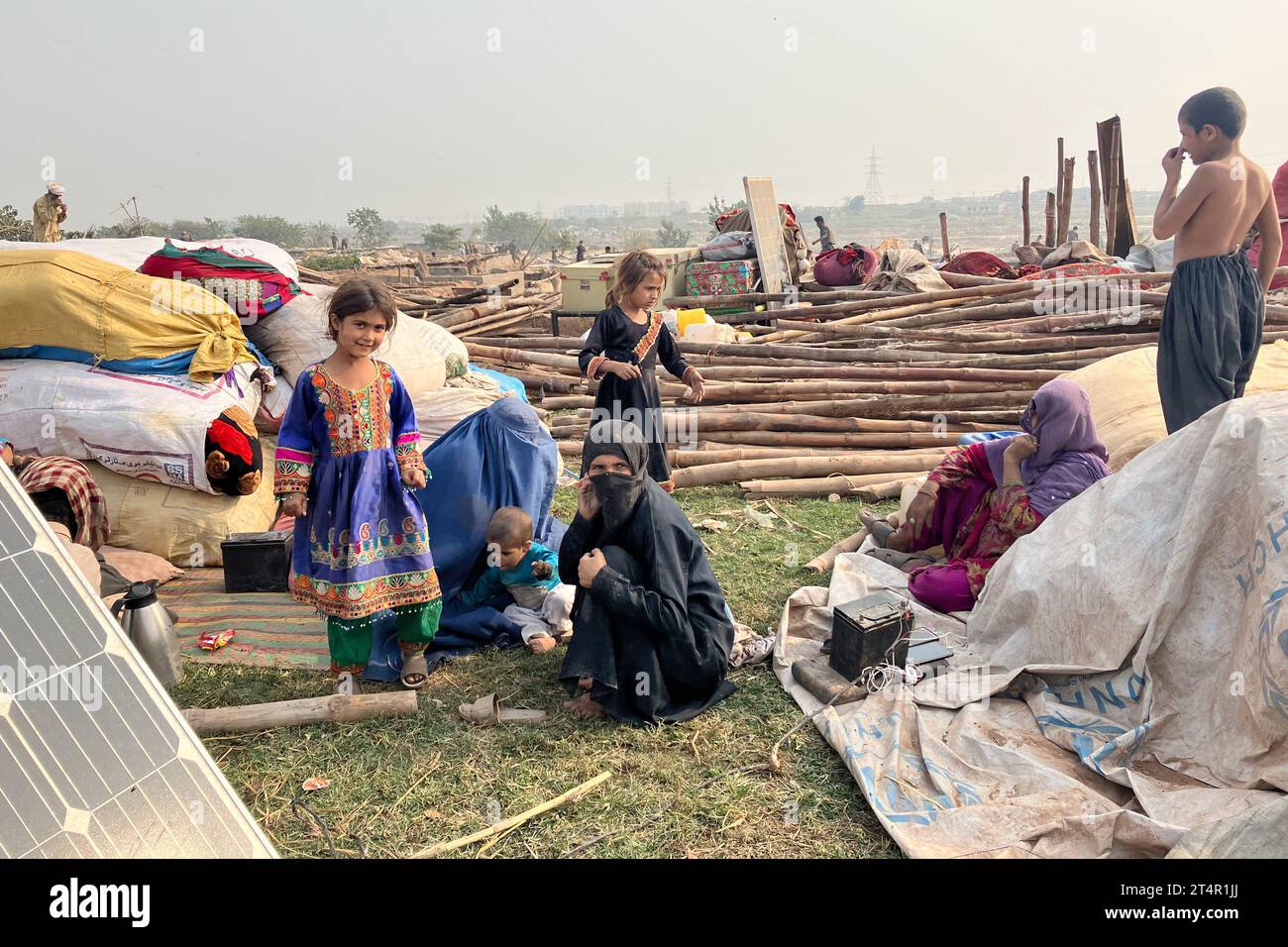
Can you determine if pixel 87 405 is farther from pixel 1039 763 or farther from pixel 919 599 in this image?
pixel 1039 763

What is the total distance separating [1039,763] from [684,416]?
13.3 ft

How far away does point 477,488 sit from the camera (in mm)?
3848

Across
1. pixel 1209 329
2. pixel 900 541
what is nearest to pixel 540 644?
pixel 900 541

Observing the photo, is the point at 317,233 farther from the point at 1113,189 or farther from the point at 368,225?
the point at 1113,189

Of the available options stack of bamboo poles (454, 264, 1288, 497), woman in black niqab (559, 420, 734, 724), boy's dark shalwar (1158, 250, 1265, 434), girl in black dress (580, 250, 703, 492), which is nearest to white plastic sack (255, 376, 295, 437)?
girl in black dress (580, 250, 703, 492)

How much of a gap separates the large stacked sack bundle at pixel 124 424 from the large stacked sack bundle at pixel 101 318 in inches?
4.1

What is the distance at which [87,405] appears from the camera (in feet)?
13.5

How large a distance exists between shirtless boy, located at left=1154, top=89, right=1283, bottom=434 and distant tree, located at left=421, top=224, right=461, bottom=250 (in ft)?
151

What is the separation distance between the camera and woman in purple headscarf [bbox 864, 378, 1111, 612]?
3.72 metres

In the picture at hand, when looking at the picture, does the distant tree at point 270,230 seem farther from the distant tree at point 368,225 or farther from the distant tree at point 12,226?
the distant tree at point 12,226

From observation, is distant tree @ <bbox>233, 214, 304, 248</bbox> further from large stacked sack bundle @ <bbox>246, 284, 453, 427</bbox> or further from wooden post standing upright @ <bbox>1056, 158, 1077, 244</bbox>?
large stacked sack bundle @ <bbox>246, 284, 453, 427</bbox>

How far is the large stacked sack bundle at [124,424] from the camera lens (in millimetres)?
4094

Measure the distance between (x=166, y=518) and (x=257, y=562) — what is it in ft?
1.98
